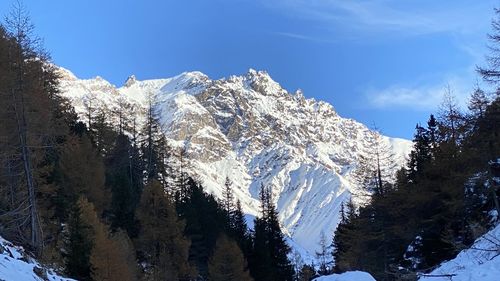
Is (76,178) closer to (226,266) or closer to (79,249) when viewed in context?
(79,249)

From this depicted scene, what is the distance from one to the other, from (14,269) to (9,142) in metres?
12.3

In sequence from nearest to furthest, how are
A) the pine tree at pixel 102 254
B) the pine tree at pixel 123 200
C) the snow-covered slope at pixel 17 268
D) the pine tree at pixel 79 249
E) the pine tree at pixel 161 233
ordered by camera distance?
the snow-covered slope at pixel 17 268, the pine tree at pixel 102 254, the pine tree at pixel 79 249, the pine tree at pixel 161 233, the pine tree at pixel 123 200

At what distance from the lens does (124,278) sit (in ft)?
91.2

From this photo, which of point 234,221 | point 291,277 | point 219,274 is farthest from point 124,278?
point 234,221

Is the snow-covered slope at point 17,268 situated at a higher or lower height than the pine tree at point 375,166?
lower

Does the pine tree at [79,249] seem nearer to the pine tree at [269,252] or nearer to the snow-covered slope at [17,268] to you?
the snow-covered slope at [17,268]

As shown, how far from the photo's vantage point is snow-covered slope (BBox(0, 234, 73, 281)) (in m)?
12.1

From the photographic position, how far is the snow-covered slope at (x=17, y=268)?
12133 mm

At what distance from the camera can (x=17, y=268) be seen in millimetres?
13211

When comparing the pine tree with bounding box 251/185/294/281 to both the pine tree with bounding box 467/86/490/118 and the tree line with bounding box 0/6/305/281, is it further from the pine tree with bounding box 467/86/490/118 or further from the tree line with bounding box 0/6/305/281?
the pine tree with bounding box 467/86/490/118

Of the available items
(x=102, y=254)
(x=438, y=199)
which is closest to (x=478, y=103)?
(x=438, y=199)

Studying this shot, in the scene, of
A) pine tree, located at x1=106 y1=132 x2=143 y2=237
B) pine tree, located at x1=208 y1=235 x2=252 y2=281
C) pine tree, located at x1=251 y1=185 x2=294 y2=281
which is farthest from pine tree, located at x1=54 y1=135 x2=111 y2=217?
pine tree, located at x1=251 y1=185 x2=294 y2=281

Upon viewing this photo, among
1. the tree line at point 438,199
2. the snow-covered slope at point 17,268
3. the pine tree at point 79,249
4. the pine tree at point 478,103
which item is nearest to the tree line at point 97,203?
the pine tree at point 79,249

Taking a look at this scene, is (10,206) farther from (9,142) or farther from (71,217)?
(71,217)
